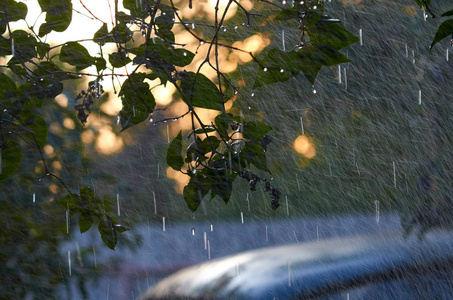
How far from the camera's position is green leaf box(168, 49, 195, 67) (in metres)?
0.94

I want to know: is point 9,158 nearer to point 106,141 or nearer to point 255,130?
point 255,130

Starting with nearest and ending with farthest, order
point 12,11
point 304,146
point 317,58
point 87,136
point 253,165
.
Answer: point 317,58 → point 12,11 → point 253,165 → point 87,136 → point 304,146

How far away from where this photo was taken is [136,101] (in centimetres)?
96

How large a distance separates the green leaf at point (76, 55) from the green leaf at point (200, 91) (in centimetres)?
21

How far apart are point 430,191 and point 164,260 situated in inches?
104

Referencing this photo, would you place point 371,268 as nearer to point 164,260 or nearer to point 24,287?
point 24,287

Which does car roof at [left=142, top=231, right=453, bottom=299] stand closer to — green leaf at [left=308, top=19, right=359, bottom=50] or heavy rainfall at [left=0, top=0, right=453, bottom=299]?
heavy rainfall at [left=0, top=0, right=453, bottom=299]

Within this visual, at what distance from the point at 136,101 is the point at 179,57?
0.13 meters

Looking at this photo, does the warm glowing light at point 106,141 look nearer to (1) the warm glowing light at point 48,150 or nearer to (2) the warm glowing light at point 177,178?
(1) the warm glowing light at point 48,150

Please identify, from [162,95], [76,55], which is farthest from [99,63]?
[162,95]

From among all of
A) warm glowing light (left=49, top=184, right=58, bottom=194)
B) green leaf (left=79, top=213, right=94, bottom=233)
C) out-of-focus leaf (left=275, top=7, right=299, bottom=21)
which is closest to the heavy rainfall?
warm glowing light (left=49, top=184, right=58, bottom=194)

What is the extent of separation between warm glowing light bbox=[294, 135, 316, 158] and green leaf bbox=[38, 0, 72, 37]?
13.5ft

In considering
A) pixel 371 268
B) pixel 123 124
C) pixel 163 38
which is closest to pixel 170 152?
pixel 123 124

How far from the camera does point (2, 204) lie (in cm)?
338
